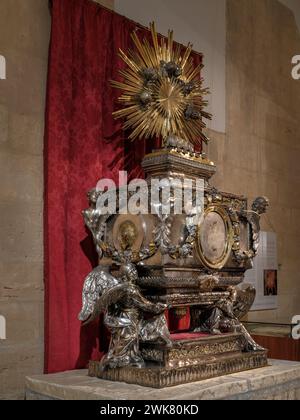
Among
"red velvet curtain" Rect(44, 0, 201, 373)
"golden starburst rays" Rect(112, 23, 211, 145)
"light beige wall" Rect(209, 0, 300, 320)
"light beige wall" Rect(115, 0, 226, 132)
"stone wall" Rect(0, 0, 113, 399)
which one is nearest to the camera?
"stone wall" Rect(0, 0, 113, 399)

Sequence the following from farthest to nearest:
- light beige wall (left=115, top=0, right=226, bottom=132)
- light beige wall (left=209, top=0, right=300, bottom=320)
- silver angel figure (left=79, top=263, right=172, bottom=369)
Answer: light beige wall (left=209, top=0, right=300, bottom=320), light beige wall (left=115, top=0, right=226, bottom=132), silver angel figure (left=79, top=263, right=172, bottom=369)

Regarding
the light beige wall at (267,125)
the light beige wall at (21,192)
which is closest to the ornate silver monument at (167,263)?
the light beige wall at (21,192)

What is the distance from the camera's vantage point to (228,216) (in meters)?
A: 4.42

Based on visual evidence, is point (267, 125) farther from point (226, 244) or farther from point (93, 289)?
point (93, 289)

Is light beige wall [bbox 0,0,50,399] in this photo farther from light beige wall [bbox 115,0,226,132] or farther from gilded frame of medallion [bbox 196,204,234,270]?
light beige wall [bbox 115,0,226,132]

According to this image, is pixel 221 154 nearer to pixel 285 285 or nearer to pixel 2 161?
pixel 285 285

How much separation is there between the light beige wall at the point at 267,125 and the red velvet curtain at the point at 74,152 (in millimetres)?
1733

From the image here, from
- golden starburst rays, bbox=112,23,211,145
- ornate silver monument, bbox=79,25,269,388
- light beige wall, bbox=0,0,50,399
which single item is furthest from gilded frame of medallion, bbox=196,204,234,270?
light beige wall, bbox=0,0,50,399

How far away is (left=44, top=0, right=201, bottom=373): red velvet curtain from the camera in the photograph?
4.36 metres

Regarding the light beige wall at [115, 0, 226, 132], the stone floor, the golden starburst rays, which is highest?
the light beige wall at [115, 0, 226, 132]

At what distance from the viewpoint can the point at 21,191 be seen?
434 centimetres

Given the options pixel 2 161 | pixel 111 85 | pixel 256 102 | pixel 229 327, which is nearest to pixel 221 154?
pixel 256 102

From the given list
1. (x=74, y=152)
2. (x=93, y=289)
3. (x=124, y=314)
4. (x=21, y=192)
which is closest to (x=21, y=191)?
(x=21, y=192)
